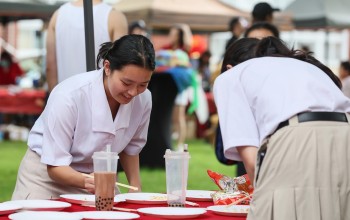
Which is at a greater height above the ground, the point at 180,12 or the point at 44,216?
the point at 180,12

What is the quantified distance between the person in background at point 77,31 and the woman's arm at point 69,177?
1.47 meters

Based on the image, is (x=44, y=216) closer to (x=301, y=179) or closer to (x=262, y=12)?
Answer: (x=301, y=179)

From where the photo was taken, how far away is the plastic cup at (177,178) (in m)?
3.25

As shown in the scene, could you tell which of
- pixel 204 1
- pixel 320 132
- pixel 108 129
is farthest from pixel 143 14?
pixel 320 132

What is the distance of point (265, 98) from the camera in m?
2.88

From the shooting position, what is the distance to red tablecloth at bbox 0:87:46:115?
1444 centimetres

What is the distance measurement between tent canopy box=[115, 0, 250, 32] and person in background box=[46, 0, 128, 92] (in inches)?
384

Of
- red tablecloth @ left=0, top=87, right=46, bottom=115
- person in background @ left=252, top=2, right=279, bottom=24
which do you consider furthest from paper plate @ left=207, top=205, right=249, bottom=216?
red tablecloth @ left=0, top=87, right=46, bottom=115

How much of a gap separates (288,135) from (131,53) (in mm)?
951

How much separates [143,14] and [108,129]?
1146 centimetres

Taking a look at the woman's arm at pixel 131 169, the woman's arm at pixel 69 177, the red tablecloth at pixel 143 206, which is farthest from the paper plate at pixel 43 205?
the woman's arm at pixel 131 169

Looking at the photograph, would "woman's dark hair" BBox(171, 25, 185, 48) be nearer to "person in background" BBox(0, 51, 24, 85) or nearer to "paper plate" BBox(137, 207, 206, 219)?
"person in background" BBox(0, 51, 24, 85)

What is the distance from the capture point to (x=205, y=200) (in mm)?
3533

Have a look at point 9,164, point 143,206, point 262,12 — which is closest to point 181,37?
point 9,164
